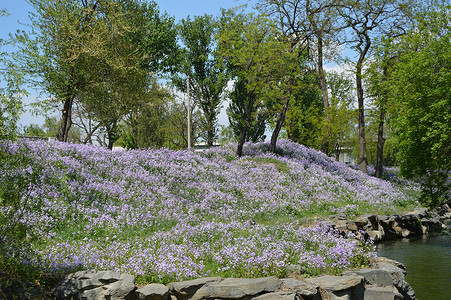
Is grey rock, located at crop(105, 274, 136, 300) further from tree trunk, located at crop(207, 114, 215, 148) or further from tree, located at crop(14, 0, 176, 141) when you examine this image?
tree trunk, located at crop(207, 114, 215, 148)

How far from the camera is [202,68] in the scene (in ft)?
152

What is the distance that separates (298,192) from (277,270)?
10628 millimetres

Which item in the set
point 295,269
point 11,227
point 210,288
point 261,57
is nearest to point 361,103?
point 261,57

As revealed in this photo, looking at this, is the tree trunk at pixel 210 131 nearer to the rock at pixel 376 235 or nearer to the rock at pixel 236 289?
the rock at pixel 376 235

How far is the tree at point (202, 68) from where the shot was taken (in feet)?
149

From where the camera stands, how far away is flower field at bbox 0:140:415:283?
8969 millimetres

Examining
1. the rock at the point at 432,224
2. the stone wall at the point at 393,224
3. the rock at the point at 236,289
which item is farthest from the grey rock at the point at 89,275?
the rock at the point at 432,224

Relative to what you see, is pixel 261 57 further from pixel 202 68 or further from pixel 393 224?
pixel 202 68

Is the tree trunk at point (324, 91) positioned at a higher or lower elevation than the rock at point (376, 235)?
higher

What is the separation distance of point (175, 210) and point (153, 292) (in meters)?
6.70

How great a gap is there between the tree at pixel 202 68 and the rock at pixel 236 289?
38.2 metres

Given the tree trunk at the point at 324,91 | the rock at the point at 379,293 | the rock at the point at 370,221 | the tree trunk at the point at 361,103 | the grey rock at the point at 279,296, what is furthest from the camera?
the tree trunk at the point at 324,91

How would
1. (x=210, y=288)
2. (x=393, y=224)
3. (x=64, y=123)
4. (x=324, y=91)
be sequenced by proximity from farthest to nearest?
(x=324, y=91)
(x=64, y=123)
(x=393, y=224)
(x=210, y=288)

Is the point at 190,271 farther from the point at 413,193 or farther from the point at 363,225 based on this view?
the point at 413,193
